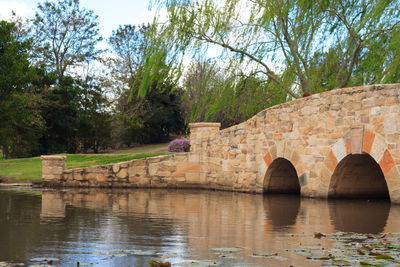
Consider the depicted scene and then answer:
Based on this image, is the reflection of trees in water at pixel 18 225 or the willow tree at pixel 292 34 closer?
the reflection of trees in water at pixel 18 225

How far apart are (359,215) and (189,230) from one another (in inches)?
132

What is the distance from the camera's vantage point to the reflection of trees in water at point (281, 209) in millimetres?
8898

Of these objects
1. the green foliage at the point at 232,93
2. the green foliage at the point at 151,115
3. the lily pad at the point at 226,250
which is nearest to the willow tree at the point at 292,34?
the green foliage at the point at 232,93

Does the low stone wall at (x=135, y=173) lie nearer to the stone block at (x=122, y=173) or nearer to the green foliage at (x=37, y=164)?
the stone block at (x=122, y=173)

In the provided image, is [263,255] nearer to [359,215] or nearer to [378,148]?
[359,215]

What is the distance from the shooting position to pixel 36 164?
22.9 m

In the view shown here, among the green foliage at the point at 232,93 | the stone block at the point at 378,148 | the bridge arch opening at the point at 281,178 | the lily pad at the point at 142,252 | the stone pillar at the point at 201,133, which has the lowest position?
the lily pad at the point at 142,252

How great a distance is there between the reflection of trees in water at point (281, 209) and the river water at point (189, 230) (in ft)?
0.05

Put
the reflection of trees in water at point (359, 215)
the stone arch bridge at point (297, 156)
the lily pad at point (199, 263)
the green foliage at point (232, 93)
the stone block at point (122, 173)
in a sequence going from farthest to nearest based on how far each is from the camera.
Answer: the green foliage at point (232, 93) → the stone block at point (122, 173) → the stone arch bridge at point (297, 156) → the reflection of trees in water at point (359, 215) → the lily pad at point (199, 263)

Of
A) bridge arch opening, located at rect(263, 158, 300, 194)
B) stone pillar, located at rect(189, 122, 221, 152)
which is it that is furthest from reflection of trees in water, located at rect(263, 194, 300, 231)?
stone pillar, located at rect(189, 122, 221, 152)

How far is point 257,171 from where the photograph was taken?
14.8 metres

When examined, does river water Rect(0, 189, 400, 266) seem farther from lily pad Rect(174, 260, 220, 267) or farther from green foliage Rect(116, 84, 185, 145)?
green foliage Rect(116, 84, 185, 145)

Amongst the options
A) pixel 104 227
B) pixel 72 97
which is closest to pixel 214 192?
pixel 104 227

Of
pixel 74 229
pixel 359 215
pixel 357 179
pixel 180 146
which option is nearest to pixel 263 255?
pixel 74 229
